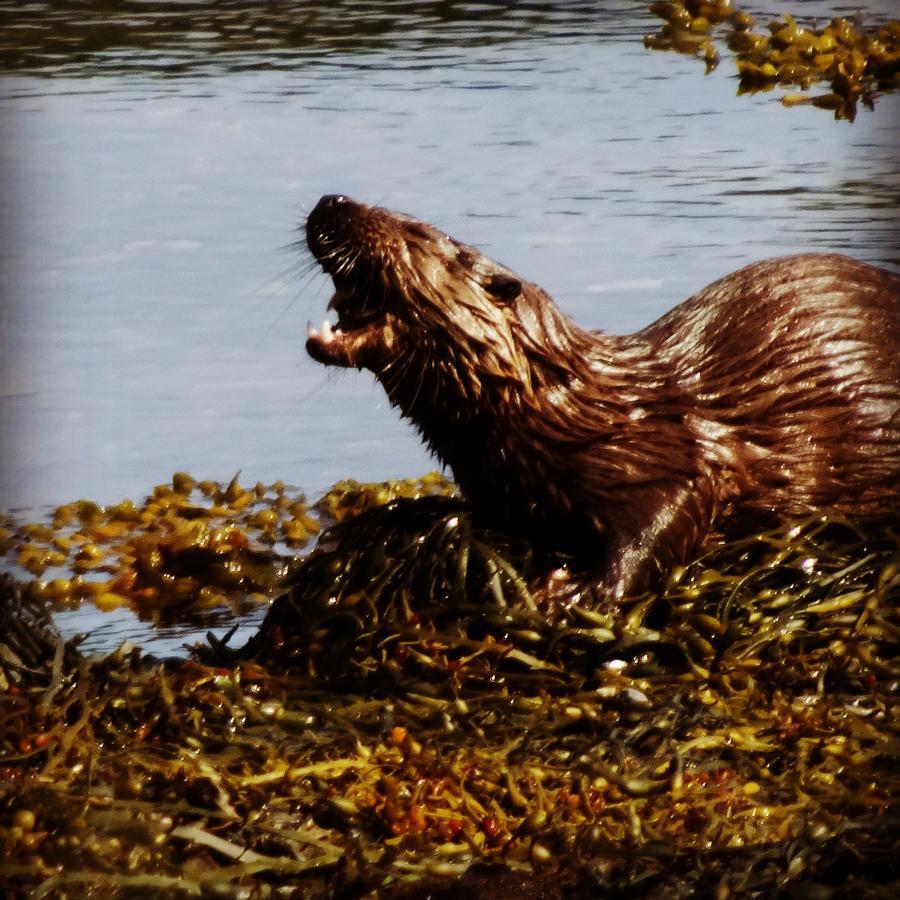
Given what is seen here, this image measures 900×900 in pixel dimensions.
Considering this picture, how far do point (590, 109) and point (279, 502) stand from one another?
367cm

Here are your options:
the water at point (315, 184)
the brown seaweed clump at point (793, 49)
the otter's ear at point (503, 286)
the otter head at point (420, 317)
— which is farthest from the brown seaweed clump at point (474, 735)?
the brown seaweed clump at point (793, 49)

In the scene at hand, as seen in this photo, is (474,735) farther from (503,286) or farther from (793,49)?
(793,49)

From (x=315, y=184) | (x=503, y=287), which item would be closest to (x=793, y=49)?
(x=315, y=184)

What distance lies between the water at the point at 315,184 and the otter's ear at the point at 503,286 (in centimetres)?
81

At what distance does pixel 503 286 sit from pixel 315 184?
11.4 ft

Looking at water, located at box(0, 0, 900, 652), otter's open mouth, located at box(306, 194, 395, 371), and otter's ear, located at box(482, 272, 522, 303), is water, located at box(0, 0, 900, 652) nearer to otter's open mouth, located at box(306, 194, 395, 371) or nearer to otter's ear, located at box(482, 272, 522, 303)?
otter's open mouth, located at box(306, 194, 395, 371)

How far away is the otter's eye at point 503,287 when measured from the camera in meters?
4.29

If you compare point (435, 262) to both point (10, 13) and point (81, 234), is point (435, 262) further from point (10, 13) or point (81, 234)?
point (10, 13)

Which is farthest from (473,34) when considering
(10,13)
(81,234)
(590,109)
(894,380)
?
(894,380)

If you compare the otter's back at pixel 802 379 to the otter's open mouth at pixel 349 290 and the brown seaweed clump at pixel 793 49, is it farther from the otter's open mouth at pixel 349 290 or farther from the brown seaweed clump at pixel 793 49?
the brown seaweed clump at pixel 793 49

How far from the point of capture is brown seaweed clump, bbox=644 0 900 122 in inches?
302

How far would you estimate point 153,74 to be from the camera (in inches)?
371

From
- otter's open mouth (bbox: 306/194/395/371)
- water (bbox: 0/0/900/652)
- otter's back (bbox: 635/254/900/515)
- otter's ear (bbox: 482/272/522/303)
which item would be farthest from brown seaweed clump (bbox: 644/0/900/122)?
otter's open mouth (bbox: 306/194/395/371)

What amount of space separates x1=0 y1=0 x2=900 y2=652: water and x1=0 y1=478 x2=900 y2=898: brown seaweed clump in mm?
915
